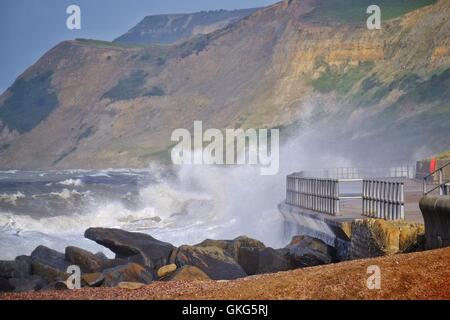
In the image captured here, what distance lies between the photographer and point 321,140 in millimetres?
99312

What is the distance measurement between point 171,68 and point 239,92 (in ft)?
96.9

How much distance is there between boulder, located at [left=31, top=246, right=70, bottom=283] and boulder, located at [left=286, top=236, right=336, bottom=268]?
14.2 feet

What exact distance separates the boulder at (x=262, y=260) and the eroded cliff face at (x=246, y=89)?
203 feet

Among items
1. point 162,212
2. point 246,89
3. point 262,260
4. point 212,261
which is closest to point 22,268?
point 212,261

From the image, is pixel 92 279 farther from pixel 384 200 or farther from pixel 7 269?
pixel 384 200

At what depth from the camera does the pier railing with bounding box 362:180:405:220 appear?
1875cm

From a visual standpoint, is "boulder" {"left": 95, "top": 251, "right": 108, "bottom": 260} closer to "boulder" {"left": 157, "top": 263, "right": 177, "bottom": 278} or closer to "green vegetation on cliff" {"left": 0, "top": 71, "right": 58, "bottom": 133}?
"boulder" {"left": 157, "top": 263, "right": 177, "bottom": 278}

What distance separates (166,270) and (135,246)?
2530 mm

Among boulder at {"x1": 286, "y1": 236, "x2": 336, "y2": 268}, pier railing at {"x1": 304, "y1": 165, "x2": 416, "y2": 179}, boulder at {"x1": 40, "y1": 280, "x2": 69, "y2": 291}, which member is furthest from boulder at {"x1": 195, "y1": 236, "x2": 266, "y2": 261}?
pier railing at {"x1": 304, "y1": 165, "x2": 416, "y2": 179}

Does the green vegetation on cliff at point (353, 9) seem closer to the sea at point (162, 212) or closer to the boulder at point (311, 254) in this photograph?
the sea at point (162, 212)

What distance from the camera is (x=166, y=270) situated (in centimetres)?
1967
